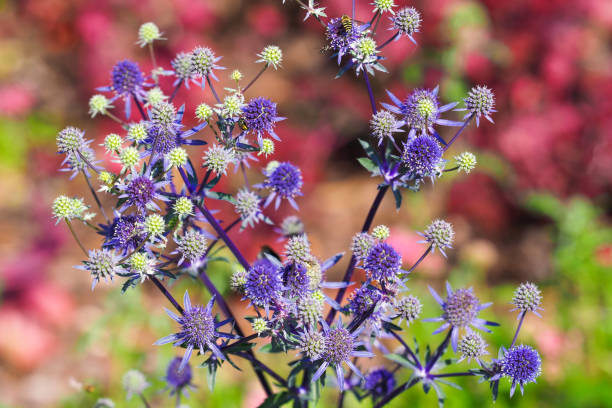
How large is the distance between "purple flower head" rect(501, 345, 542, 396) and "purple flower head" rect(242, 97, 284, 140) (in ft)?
2.29

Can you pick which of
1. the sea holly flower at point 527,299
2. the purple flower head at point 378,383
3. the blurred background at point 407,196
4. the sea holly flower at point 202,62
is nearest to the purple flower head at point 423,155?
the sea holly flower at point 527,299

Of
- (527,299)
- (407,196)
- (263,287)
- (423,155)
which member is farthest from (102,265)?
(407,196)

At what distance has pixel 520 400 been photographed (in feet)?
8.89

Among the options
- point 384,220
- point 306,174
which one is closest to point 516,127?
point 384,220

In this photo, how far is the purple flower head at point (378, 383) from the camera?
137 cm

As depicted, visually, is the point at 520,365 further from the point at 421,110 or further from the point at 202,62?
the point at 202,62

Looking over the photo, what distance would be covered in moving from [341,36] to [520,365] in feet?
2.69

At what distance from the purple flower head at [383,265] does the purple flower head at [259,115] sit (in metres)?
0.34

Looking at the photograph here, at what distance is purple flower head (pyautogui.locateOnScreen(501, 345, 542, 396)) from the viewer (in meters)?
1.11

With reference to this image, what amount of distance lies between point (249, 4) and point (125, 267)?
4.23m

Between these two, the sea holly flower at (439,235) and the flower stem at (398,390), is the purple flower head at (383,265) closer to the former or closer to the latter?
the sea holly flower at (439,235)

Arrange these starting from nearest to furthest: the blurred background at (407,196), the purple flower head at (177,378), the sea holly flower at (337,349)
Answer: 1. the sea holly flower at (337,349)
2. the purple flower head at (177,378)
3. the blurred background at (407,196)

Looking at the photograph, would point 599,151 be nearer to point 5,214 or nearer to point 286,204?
point 286,204

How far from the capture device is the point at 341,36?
1170 millimetres
